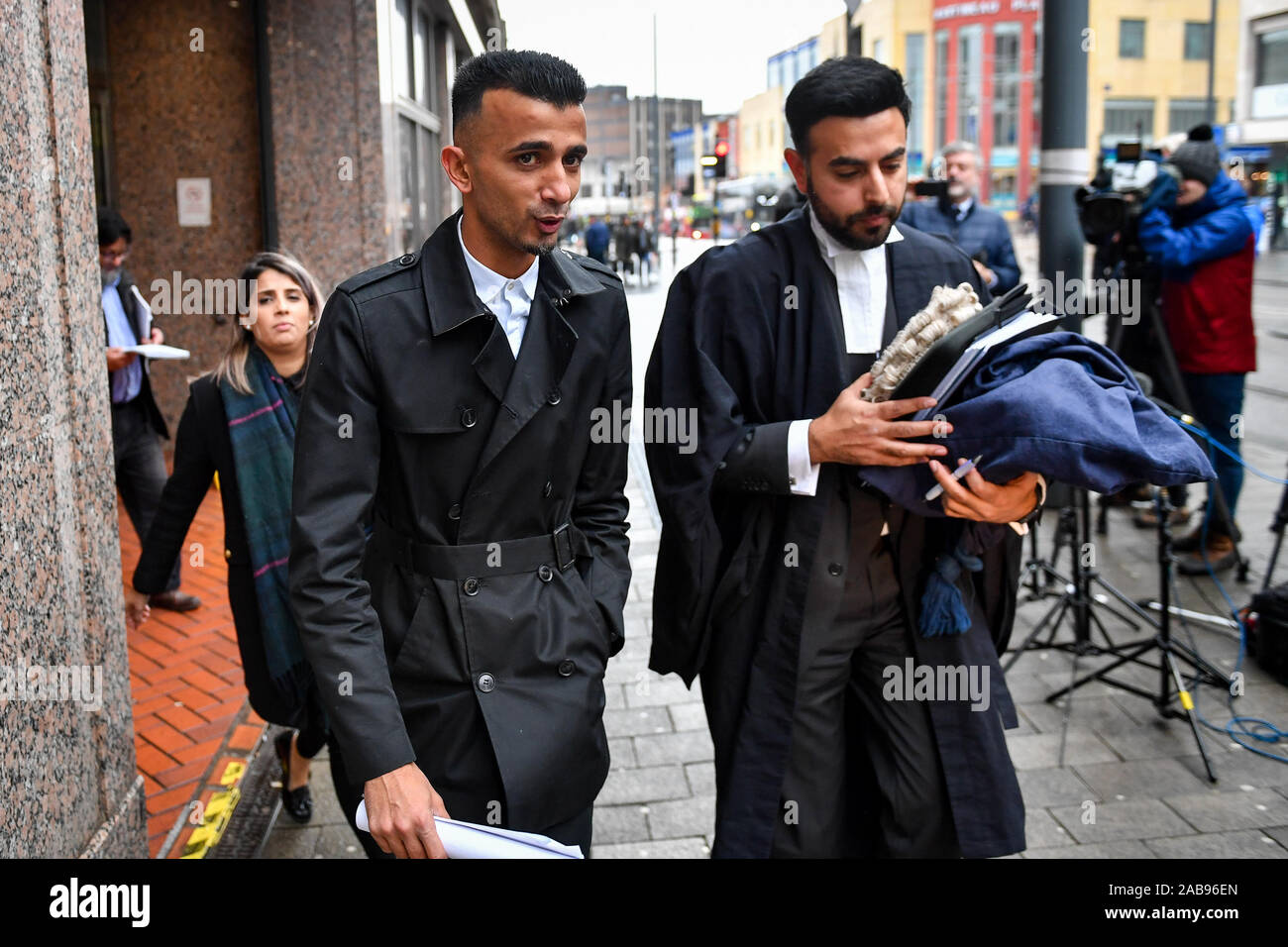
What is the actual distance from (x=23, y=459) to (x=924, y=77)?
63409 mm

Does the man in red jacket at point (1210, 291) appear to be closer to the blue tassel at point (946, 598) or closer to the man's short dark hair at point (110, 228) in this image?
the blue tassel at point (946, 598)

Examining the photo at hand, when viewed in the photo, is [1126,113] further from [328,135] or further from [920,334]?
[920,334]

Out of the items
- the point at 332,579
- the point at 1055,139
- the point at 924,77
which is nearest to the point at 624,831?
the point at 332,579

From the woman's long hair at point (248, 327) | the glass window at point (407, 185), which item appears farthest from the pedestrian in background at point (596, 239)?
the woman's long hair at point (248, 327)

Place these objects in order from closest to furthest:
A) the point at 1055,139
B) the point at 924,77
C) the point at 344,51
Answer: the point at 1055,139 < the point at 344,51 < the point at 924,77

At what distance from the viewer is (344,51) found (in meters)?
7.89

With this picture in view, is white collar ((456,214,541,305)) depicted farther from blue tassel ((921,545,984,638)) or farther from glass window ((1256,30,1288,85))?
glass window ((1256,30,1288,85))

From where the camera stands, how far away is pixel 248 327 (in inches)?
141

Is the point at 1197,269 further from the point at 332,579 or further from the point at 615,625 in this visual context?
the point at 332,579

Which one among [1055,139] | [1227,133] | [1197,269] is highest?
[1227,133]

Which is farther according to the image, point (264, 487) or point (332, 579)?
point (264, 487)

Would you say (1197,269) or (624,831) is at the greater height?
(1197,269)

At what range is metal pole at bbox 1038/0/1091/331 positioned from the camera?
5.94m

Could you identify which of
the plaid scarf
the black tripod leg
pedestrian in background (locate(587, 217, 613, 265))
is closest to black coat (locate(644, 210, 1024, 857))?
the plaid scarf
